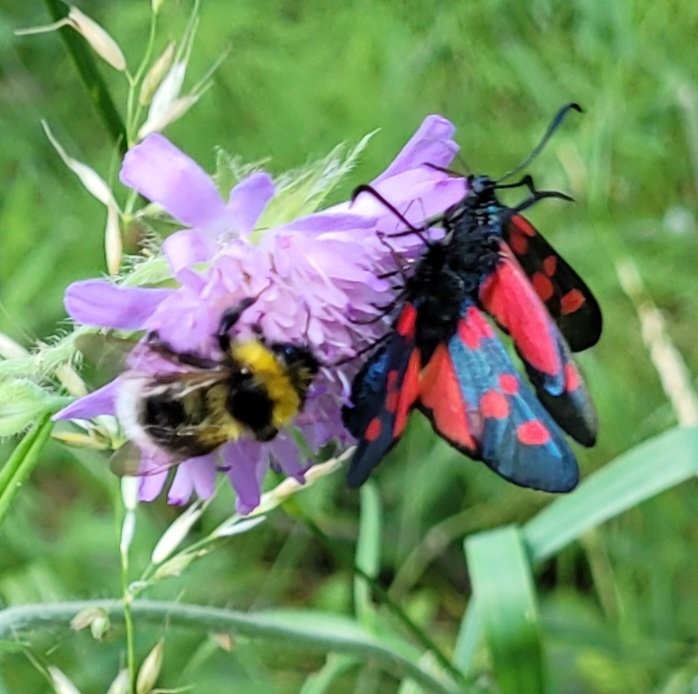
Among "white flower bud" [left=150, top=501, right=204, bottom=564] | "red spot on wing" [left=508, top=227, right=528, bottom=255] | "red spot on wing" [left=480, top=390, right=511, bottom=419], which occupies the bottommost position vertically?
"red spot on wing" [left=480, top=390, right=511, bottom=419]

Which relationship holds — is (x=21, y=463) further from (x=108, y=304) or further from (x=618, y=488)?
(x=618, y=488)

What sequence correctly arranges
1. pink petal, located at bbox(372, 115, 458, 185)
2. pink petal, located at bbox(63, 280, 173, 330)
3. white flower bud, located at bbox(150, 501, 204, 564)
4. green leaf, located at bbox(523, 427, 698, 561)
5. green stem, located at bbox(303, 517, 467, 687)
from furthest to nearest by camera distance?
green leaf, located at bbox(523, 427, 698, 561)
green stem, located at bbox(303, 517, 467, 687)
white flower bud, located at bbox(150, 501, 204, 564)
pink petal, located at bbox(372, 115, 458, 185)
pink petal, located at bbox(63, 280, 173, 330)

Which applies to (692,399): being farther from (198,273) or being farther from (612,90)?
(198,273)

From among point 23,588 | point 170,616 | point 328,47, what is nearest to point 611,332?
point 328,47

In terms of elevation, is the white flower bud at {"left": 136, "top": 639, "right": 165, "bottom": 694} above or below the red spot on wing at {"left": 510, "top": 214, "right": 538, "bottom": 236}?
below

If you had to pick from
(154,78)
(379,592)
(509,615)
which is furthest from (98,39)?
(509,615)

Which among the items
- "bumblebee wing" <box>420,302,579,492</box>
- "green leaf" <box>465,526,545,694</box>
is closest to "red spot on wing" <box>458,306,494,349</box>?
"bumblebee wing" <box>420,302,579,492</box>

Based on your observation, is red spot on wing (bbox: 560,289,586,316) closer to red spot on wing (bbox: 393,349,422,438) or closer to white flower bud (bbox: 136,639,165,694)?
red spot on wing (bbox: 393,349,422,438)
